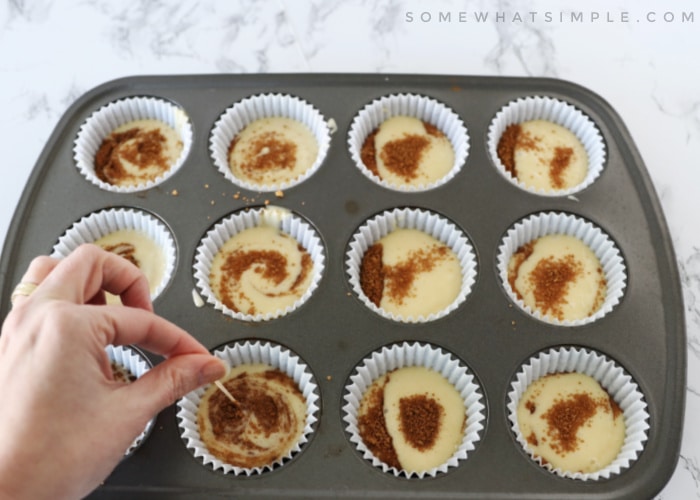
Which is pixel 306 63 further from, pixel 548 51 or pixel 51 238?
pixel 51 238

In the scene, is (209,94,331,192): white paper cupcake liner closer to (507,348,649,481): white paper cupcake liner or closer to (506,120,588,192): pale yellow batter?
(506,120,588,192): pale yellow batter

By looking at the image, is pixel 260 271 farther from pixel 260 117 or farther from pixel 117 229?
pixel 260 117

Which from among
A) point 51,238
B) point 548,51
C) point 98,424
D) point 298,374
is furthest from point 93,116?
point 548,51

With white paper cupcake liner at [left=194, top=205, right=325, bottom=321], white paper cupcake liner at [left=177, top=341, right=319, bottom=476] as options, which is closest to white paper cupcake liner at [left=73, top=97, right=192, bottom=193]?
white paper cupcake liner at [left=194, top=205, right=325, bottom=321]

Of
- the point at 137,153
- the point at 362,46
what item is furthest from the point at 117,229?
the point at 362,46

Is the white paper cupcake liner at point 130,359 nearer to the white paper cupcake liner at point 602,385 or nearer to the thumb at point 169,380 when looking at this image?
the thumb at point 169,380

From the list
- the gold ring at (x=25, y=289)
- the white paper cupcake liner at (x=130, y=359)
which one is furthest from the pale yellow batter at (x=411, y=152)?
the gold ring at (x=25, y=289)
